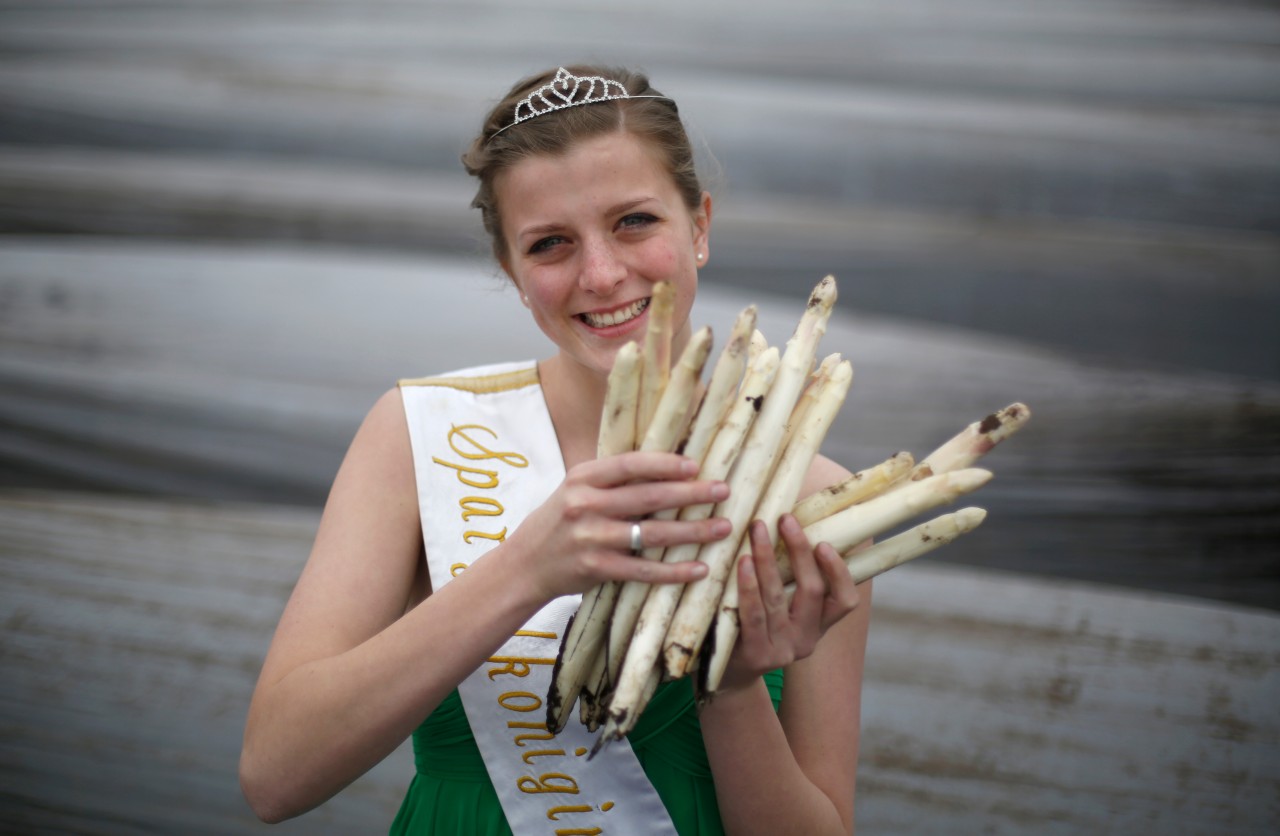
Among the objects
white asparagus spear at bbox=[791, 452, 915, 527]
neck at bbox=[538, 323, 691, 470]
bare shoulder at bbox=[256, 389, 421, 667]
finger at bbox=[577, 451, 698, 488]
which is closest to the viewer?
finger at bbox=[577, 451, 698, 488]

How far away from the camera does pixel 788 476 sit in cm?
122

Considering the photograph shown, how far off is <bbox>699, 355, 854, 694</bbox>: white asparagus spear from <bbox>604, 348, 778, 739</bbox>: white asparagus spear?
0.18 ft

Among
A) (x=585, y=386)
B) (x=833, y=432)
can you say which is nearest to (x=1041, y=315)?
(x=833, y=432)

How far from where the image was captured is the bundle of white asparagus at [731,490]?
1.14 m

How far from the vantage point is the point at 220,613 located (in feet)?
9.84

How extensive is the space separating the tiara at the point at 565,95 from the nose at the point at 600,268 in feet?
0.75

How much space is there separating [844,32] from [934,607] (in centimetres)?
152

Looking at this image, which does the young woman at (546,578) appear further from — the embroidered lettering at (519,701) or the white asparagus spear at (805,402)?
the white asparagus spear at (805,402)

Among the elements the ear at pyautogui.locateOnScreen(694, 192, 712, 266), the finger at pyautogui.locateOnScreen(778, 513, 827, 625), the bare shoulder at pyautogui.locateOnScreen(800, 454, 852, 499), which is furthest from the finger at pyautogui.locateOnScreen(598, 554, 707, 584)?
the ear at pyautogui.locateOnScreen(694, 192, 712, 266)

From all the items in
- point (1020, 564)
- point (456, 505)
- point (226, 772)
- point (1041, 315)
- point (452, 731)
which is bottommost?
point (226, 772)

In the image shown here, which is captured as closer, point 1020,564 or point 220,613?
point 1020,564

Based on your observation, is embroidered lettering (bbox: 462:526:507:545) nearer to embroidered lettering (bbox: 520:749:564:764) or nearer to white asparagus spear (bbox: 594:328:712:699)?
embroidered lettering (bbox: 520:749:564:764)

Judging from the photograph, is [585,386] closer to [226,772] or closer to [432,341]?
[432,341]

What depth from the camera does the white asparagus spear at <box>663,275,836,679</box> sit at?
1148 millimetres
